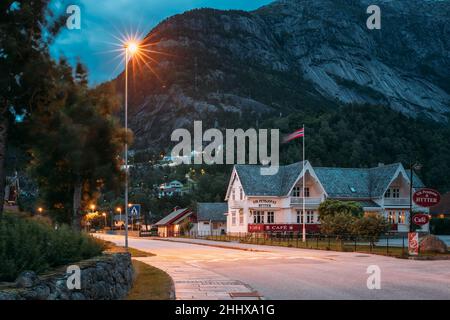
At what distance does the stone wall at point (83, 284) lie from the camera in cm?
859

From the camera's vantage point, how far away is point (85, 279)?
11289 mm

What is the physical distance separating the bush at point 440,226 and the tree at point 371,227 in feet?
115

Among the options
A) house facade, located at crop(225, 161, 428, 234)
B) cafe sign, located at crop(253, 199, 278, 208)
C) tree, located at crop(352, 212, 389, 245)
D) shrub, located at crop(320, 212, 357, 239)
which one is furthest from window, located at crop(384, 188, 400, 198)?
tree, located at crop(352, 212, 389, 245)

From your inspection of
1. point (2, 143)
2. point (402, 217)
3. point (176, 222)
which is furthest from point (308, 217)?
point (2, 143)

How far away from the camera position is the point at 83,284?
36.3 feet

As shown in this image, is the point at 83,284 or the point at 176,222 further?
the point at 176,222

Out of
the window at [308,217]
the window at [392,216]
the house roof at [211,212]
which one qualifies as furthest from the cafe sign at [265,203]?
the house roof at [211,212]

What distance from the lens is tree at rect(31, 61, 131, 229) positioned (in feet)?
85.3

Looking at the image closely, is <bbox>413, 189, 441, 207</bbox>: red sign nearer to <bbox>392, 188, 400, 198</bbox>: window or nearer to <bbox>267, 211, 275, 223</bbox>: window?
<bbox>267, 211, 275, 223</bbox>: window

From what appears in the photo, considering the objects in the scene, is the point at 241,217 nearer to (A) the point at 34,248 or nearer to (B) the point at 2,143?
(B) the point at 2,143

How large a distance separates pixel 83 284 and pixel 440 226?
2811 inches

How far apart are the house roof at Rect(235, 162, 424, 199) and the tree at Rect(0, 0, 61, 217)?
183 ft
